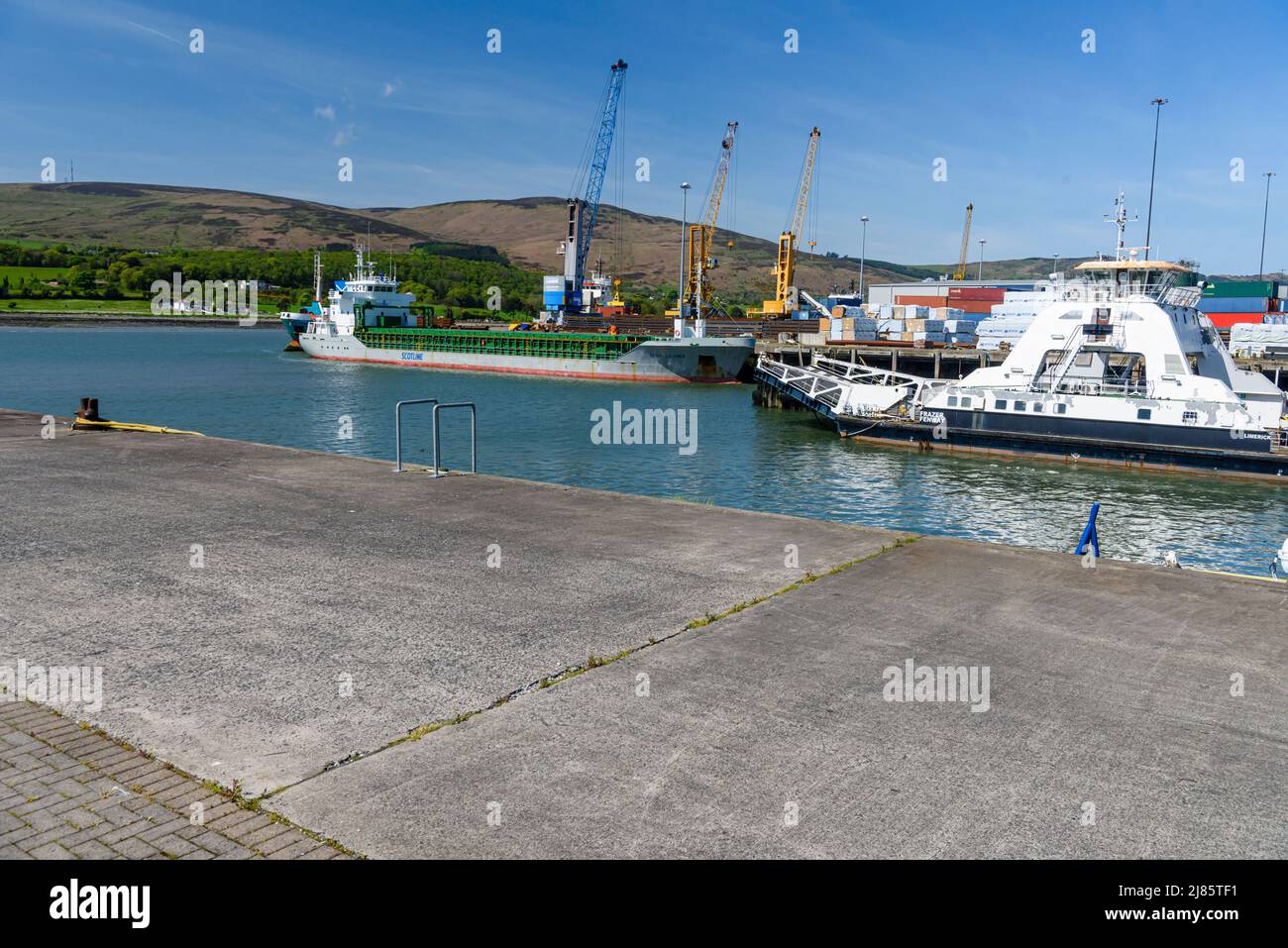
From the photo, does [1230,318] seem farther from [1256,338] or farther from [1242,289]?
[1256,338]

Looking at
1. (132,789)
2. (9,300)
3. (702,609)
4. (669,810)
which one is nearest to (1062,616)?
(702,609)

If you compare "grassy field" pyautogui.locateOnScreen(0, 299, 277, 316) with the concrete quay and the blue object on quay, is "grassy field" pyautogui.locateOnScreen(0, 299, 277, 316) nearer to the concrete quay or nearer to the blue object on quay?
the concrete quay

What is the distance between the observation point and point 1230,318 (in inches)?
3290

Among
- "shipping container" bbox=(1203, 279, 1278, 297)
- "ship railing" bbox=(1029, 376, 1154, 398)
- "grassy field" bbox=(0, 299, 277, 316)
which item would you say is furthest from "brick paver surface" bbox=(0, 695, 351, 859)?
"grassy field" bbox=(0, 299, 277, 316)

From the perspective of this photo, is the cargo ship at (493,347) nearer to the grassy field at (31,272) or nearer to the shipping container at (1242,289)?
the shipping container at (1242,289)

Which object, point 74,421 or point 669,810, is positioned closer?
point 669,810

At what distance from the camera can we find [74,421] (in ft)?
66.5

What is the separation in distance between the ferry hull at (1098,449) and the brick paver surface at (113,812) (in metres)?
33.9

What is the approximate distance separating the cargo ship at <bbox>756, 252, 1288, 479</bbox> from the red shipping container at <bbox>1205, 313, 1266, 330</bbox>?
52594 millimetres

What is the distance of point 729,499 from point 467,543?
56.0 feet

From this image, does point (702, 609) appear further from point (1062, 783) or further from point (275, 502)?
point (275, 502)

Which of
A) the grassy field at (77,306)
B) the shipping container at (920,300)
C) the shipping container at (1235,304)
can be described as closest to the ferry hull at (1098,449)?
the shipping container at (1235,304)

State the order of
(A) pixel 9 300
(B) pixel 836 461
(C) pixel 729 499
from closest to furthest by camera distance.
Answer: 1. (C) pixel 729 499
2. (B) pixel 836 461
3. (A) pixel 9 300
